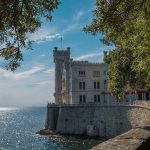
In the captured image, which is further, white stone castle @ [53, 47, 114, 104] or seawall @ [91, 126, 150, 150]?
white stone castle @ [53, 47, 114, 104]

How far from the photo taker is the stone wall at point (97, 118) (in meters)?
59.2

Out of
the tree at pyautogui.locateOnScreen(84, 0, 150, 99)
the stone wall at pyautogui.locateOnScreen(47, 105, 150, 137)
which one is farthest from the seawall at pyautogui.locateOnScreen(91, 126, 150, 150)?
the stone wall at pyautogui.locateOnScreen(47, 105, 150, 137)

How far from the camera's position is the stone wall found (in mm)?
59188

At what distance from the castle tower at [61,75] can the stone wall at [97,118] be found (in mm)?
12144

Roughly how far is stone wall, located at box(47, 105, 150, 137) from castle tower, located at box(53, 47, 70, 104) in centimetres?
1214

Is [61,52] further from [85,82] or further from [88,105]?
[88,105]

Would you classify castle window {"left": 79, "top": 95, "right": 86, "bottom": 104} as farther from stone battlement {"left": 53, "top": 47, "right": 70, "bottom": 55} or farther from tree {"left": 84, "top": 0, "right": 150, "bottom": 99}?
tree {"left": 84, "top": 0, "right": 150, "bottom": 99}

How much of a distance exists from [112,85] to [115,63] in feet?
27.1

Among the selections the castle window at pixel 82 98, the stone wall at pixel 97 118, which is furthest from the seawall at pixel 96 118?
the castle window at pixel 82 98

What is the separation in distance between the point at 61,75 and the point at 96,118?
106 feet

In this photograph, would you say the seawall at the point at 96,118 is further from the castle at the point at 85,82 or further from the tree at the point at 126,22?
the tree at the point at 126,22

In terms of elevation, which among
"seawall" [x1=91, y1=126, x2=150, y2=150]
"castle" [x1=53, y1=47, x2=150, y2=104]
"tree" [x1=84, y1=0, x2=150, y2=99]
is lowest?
"seawall" [x1=91, y1=126, x2=150, y2=150]

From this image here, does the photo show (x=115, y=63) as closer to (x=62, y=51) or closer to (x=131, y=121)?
(x=131, y=121)

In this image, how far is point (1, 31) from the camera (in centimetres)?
1191
